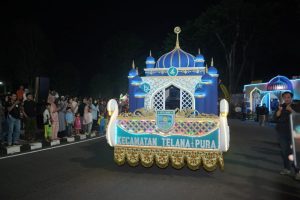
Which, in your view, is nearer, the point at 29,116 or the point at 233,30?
the point at 29,116

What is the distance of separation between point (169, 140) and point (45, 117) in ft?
21.7

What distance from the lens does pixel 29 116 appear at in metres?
12.0

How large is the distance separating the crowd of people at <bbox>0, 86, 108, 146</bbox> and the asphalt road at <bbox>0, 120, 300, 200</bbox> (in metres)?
2.13

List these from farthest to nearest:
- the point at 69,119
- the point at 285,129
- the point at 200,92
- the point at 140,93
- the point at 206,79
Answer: the point at 69,119
the point at 140,93
the point at 200,92
the point at 206,79
the point at 285,129

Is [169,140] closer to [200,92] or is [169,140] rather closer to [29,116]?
[200,92]

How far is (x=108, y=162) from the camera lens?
8.74m

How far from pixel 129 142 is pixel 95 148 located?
3.94m

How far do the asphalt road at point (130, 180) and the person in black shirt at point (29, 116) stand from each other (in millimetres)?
2623

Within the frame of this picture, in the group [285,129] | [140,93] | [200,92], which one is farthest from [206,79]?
[285,129]

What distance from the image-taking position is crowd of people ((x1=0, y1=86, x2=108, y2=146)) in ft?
37.1

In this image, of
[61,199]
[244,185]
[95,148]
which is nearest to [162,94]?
[95,148]

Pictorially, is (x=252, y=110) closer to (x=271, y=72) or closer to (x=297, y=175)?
(x=271, y=72)

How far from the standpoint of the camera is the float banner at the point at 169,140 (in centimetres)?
713

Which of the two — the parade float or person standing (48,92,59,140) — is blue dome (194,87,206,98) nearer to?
the parade float
